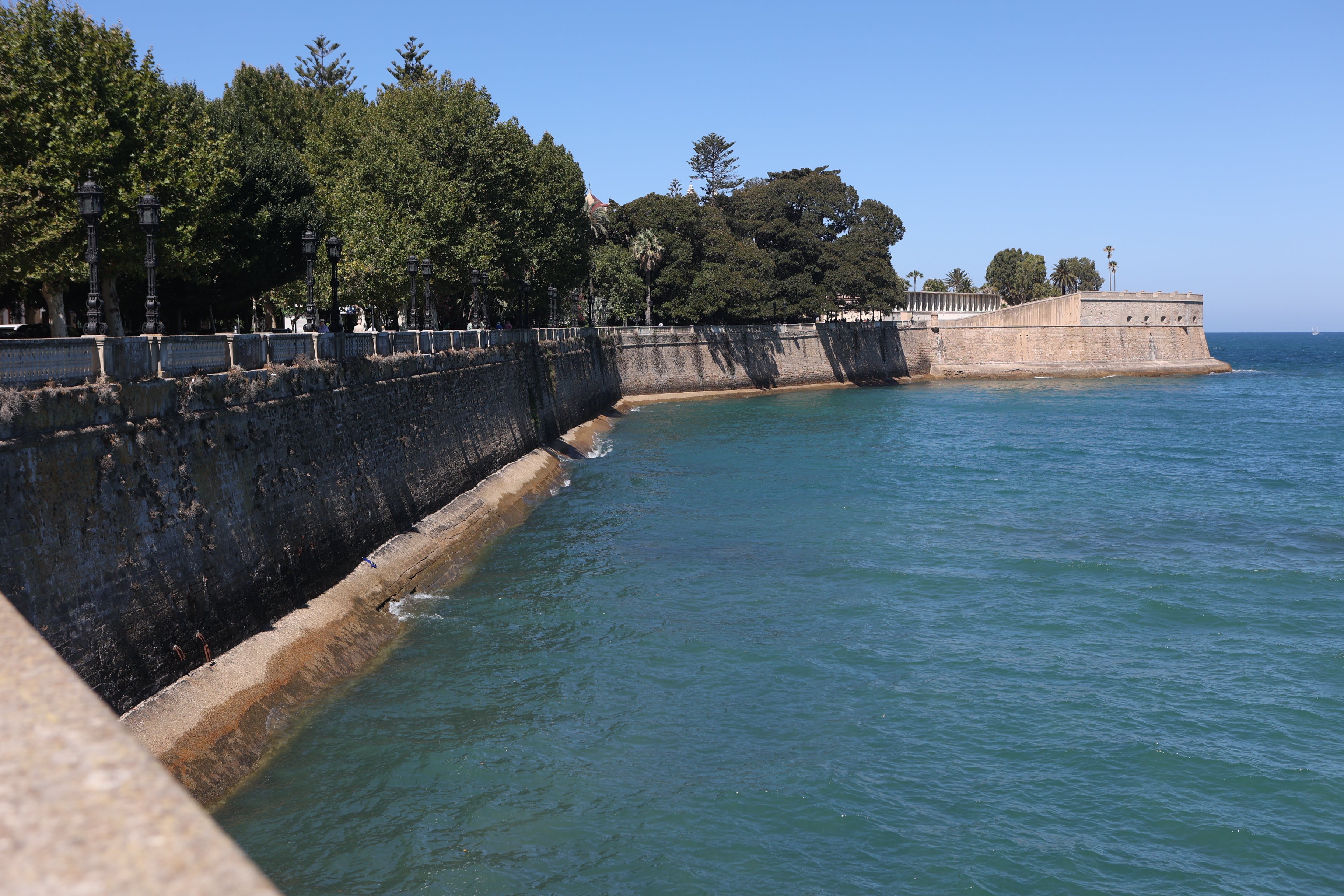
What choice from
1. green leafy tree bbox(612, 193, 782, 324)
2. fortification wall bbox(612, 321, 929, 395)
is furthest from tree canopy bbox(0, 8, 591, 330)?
green leafy tree bbox(612, 193, 782, 324)

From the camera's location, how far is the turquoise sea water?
41.2ft

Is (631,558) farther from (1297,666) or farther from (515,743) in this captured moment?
(1297,666)

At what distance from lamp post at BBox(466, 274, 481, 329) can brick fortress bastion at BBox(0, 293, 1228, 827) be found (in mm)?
6870

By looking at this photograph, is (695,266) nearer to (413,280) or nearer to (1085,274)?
(413,280)

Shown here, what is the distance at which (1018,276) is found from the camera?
6255 inches

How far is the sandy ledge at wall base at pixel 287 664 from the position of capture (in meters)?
13.2

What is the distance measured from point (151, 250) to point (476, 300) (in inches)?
1031

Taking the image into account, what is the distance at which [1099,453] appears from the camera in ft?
157

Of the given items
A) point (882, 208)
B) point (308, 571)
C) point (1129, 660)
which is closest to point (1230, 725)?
point (1129, 660)

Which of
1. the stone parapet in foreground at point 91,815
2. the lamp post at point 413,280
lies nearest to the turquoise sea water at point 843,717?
the stone parapet in foreground at point 91,815

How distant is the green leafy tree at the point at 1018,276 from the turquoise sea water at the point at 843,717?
130 metres

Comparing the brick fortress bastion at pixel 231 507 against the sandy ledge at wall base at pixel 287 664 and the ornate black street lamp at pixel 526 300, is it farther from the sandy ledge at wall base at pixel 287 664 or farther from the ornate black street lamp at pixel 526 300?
the ornate black street lamp at pixel 526 300

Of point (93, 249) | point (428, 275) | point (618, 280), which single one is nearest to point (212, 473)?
point (93, 249)

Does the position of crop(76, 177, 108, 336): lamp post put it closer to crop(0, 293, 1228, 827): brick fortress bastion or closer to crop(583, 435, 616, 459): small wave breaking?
crop(0, 293, 1228, 827): brick fortress bastion
